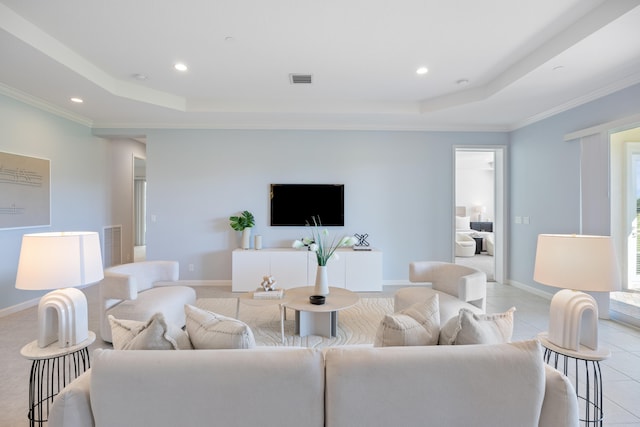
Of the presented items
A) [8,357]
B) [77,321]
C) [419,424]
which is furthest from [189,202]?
[419,424]

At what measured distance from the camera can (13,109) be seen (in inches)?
150

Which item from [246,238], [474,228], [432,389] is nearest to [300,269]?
[246,238]

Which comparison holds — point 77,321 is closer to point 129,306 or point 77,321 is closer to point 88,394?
point 88,394

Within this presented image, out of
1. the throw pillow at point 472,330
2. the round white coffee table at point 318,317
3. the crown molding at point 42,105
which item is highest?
the crown molding at point 42,105

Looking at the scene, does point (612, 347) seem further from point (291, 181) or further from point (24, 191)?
point (24, 191)

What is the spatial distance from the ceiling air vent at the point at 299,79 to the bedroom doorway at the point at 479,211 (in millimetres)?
2909

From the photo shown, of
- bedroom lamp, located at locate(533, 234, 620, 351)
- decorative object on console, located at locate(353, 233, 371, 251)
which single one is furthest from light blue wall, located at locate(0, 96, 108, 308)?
bedroom lamp, located at locate(533, 234, 620, 351)

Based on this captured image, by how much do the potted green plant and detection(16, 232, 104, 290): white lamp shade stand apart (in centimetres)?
315

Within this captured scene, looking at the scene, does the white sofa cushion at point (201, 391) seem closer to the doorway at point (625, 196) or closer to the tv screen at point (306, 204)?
the tv screen at point (306, 204)

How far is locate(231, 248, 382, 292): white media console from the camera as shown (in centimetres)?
472

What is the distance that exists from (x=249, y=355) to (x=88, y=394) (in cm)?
62

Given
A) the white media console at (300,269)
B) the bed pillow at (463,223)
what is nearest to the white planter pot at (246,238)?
the white media console at (300,269)

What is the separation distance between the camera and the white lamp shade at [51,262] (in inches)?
65.9

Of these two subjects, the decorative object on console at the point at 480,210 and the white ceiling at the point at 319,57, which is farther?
the decorative object on console at the point at 480,210
